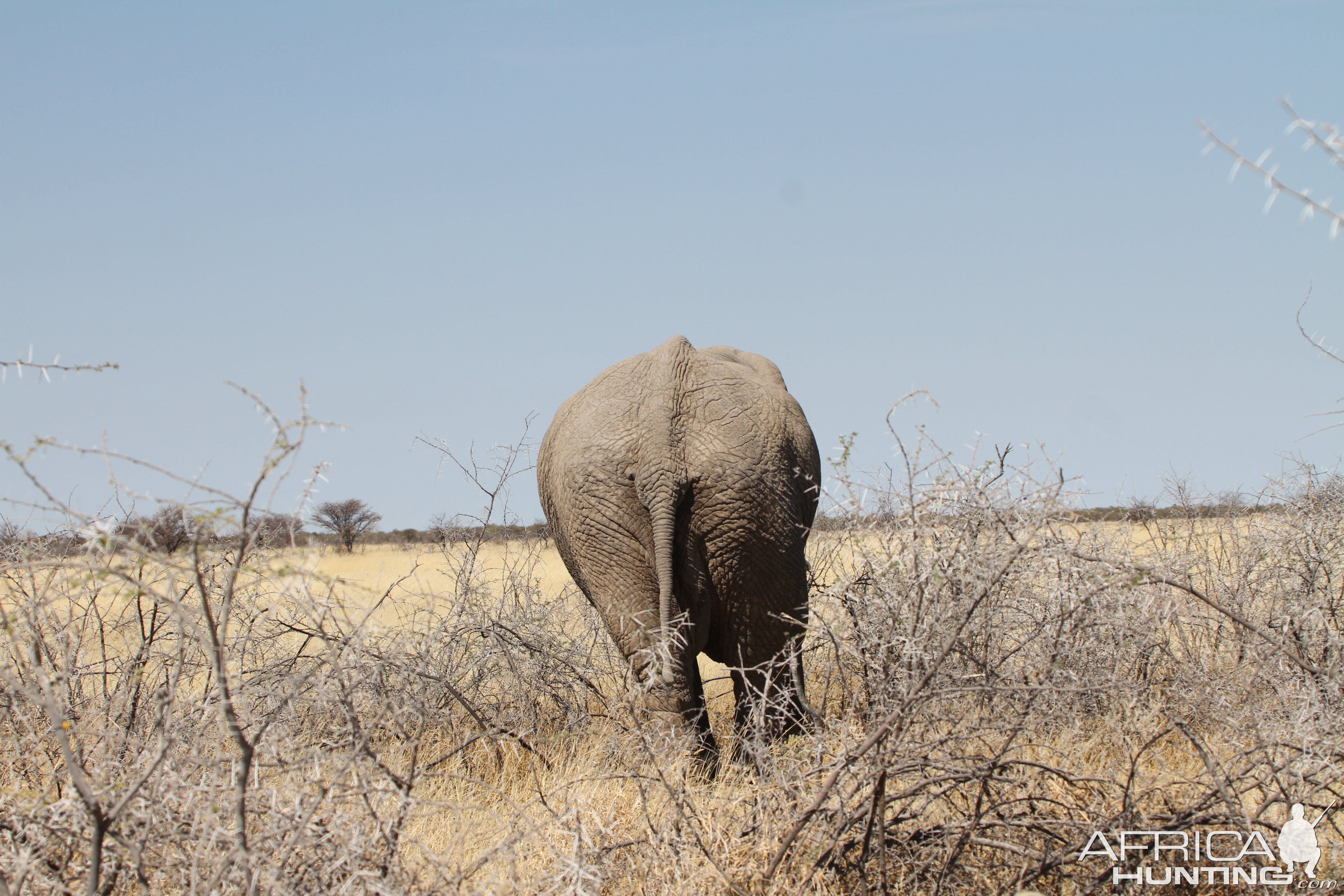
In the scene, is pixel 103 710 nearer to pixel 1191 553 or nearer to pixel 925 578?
pixel 925 578

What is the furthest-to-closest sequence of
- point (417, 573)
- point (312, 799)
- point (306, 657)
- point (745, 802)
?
point (417, 573) < point (306, 657) < point (745, 802) < point (312, 799)

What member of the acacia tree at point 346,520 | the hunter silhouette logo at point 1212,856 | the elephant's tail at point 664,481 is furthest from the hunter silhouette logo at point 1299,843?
the acacia tree at point 346,520

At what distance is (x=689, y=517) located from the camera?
4754 millimetres

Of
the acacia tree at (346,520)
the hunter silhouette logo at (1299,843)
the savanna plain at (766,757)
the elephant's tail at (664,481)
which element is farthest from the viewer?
the acacia tree at (346,520)

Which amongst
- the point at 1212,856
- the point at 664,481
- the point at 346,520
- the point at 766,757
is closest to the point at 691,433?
the point at 664,481

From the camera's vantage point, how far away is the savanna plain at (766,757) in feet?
8.96

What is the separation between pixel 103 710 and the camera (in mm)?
4438

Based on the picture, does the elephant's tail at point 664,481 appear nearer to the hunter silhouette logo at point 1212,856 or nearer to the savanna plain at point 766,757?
the savanna plain at point 766,757

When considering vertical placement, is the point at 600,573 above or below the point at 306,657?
above

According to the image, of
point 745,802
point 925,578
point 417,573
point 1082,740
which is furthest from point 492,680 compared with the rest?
point 417,573

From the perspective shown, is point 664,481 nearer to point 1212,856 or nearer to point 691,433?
point 691,433

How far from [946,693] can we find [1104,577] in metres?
0.78

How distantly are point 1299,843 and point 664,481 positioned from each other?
273 centimetres

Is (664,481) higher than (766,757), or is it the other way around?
(664,481)
